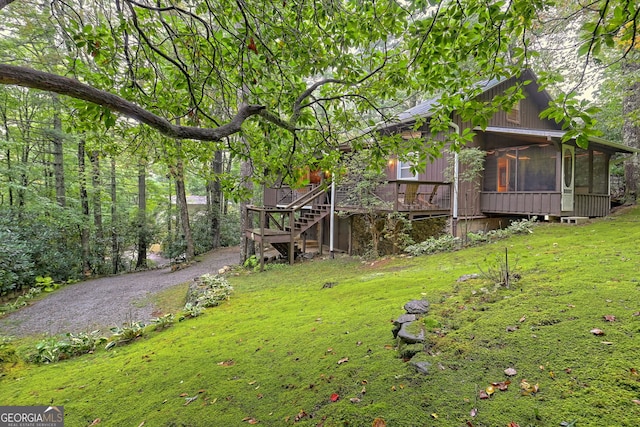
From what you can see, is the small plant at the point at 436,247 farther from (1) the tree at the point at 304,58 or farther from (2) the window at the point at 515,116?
(2) the window at the point at 515,116

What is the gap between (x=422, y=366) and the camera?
235 cm

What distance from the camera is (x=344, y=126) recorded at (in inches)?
159

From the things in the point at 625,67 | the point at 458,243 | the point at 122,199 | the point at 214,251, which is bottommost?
the point at 214,251

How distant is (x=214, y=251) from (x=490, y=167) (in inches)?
535

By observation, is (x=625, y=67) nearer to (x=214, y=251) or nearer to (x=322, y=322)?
(x=322, y=322)

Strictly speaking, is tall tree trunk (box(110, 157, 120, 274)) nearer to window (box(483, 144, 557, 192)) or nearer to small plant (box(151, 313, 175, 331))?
small plant (box(151, 313, 175, 331))

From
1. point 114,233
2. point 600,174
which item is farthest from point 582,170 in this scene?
point 114,233

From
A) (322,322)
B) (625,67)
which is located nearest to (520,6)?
(322,322)

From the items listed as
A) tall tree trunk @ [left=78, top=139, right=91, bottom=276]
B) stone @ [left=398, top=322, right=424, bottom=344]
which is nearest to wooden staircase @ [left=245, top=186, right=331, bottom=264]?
tall tree trunk @ [left=78, top=139, right=91, bottom=276]

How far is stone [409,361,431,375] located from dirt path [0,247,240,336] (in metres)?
6.39

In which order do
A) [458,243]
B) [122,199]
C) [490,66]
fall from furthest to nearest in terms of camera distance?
[122,199] → [458,243] → [490,66]

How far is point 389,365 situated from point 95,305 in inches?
345

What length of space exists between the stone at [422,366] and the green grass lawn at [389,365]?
4cm

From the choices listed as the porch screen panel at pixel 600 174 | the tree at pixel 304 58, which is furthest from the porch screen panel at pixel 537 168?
the tree at pixel 304 58
